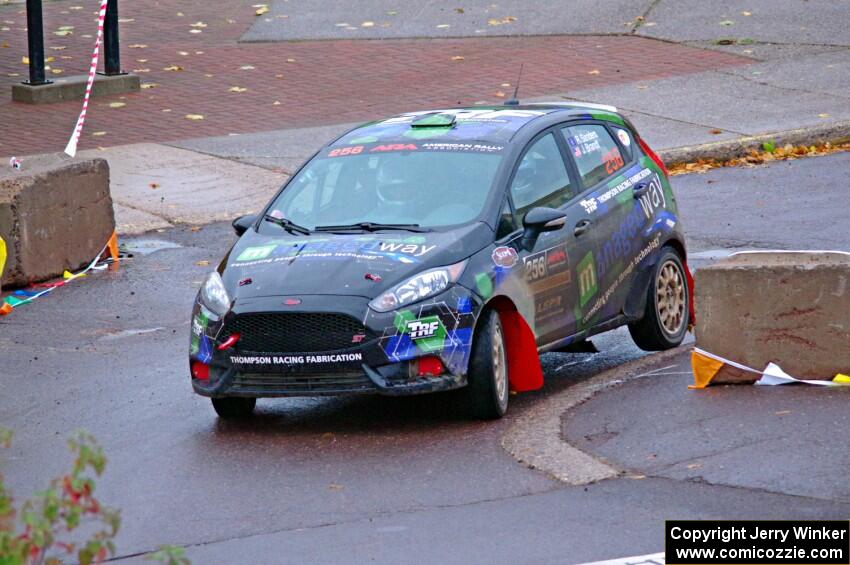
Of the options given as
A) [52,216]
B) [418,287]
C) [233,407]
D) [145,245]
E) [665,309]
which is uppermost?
[418,287]

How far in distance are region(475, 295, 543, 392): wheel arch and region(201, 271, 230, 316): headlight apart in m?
1.49

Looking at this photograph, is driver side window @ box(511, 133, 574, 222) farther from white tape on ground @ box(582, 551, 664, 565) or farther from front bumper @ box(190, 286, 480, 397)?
white tape on ground @ box(582, 551, 664, 565)

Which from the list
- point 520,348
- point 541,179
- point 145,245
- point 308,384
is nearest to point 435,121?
point 541,179

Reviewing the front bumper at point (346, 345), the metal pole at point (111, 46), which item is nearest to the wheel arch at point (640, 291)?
the front bumper at point (346, 345)

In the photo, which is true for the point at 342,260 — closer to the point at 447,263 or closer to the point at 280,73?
the point at 447,263

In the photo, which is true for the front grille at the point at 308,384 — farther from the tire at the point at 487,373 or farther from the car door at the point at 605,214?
the car door at the point at 605,214

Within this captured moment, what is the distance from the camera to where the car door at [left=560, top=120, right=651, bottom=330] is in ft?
29.3

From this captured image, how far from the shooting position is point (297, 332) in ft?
25.3

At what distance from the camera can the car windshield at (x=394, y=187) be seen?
849 cm

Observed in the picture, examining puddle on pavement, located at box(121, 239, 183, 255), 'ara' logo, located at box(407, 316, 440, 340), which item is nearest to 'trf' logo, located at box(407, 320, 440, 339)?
'ara' logo, located at box(407, 316, 440, 340)

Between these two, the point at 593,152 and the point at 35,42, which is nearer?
the point at 593,152

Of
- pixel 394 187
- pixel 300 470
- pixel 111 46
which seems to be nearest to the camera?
pixel 300 470

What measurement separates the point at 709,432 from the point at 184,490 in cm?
259

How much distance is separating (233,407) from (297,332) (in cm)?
86
